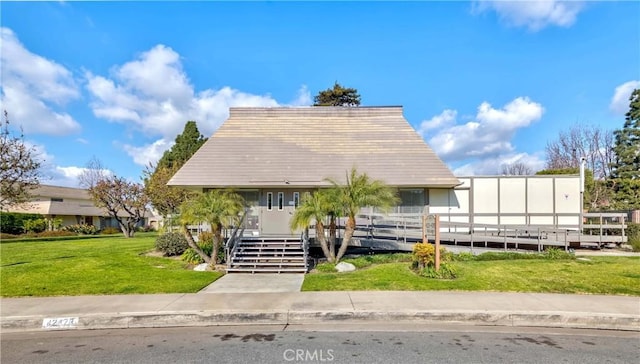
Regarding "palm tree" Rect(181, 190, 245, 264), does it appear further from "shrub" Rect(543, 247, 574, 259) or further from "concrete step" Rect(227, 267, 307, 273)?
"shrub" Rect(543, 247, 574, 259)

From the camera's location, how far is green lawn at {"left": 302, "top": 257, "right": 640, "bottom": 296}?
922 cm

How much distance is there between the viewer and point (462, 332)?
6.46 metres

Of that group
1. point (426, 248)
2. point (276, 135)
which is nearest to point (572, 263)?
point (426, 248)

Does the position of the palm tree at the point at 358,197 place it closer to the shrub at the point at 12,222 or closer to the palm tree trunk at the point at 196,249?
the palm tree trunk at the point at 196,249

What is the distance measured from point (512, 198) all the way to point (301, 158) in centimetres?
999

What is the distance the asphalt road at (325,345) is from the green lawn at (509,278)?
261 centimetres

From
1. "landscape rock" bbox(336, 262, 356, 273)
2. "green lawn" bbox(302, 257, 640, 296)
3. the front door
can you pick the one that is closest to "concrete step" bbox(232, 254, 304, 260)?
"landscape rock" bbox(336, 262, 356, 273)

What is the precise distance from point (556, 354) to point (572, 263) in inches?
305

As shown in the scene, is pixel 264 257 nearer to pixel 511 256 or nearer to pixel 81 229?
pixel 511 256

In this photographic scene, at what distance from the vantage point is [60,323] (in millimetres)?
6871

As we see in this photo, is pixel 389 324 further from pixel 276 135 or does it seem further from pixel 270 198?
pixel 276 135

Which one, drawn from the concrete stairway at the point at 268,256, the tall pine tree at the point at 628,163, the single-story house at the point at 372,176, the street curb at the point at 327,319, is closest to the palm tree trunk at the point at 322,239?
the concrete stairway at the point at 268,256

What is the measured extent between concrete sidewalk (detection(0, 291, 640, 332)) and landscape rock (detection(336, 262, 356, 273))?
366 centimetres

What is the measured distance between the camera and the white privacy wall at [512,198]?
17562 mm
